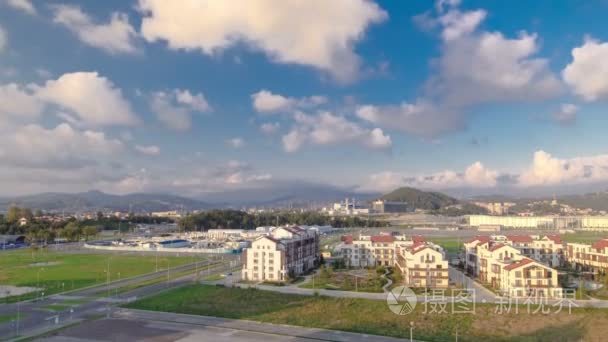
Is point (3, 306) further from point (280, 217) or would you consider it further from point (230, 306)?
point (280, 217)

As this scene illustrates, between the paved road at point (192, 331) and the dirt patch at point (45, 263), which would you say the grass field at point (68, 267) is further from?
the paved road at point (192, 331)

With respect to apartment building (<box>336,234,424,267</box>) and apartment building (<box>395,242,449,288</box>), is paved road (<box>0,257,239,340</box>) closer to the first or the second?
apartment building (<box>395,242,449,288</box>)

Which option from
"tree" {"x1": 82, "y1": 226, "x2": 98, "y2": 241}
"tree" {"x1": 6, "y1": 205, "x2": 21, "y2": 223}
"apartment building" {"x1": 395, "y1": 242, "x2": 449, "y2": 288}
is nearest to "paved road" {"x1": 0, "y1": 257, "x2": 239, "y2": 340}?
"apartment building" {"x1": 395, "y1": 242, "x2": 449, "y2": 288}

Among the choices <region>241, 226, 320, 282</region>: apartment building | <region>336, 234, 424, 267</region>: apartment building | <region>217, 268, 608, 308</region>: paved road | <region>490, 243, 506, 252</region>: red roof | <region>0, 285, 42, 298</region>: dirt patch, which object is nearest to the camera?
<region>217, 268, 608, 308</region>: paved road

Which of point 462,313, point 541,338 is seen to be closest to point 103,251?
point 462,313

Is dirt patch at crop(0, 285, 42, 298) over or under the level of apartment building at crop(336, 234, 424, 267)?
under

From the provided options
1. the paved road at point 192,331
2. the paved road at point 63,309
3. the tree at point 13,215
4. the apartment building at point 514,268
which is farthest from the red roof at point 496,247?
the tree at point 13,215

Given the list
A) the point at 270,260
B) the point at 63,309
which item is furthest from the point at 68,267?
the point at 270,260
